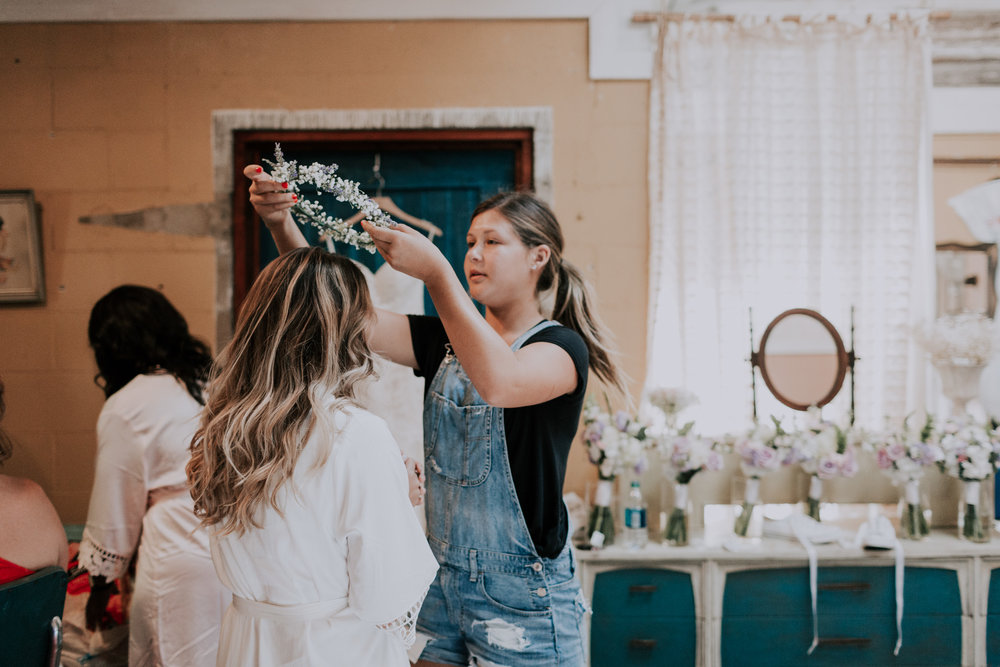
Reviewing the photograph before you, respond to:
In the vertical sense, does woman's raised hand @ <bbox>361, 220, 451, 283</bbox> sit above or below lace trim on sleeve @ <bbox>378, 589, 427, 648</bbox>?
above

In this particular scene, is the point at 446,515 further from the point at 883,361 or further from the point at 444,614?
the point at 883,361

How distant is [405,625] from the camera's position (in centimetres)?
122

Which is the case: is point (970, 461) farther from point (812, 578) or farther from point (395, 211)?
point (395, 211)

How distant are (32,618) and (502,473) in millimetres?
1009

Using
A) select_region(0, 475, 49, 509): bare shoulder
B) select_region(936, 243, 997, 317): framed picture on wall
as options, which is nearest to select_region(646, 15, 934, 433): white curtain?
select_region(936, 243, 997, 317): framed picture on wall

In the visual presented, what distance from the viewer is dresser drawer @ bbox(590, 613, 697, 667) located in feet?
7.55

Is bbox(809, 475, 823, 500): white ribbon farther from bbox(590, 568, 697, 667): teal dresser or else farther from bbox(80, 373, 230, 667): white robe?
bbox(80, 373, 230, 667): white robe

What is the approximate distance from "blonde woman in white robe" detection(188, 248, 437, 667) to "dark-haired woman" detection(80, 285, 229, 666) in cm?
90

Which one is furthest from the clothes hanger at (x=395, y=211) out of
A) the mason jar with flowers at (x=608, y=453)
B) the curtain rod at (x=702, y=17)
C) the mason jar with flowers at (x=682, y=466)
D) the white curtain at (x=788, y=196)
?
the mason jar with flowers at (x=682, y=466)

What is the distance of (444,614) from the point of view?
1.39 meters

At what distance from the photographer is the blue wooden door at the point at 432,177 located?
2879 millimetres

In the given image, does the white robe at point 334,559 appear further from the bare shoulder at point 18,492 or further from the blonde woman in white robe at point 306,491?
the bare shoulder at point 18,492

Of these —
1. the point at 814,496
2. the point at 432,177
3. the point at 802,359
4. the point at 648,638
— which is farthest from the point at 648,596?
the point at 432,177

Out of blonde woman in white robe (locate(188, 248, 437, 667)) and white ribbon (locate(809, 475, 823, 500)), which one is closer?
blonde woman in white robe (locate(188, 248, 437, 667))
